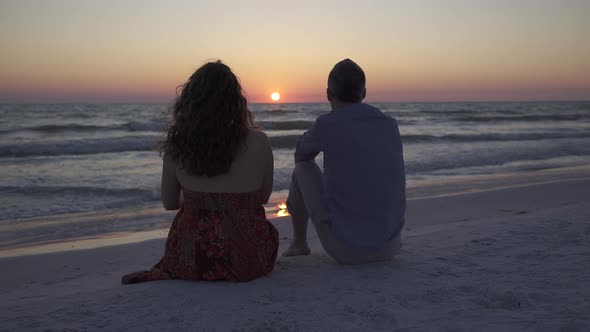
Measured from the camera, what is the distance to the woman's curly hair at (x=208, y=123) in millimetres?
2729

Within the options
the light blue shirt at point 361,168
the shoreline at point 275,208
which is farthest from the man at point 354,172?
the shoreline at point 275,208

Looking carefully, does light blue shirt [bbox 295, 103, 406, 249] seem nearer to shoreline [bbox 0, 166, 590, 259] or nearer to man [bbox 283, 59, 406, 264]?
man [bbox 283, 59, 406, 264]

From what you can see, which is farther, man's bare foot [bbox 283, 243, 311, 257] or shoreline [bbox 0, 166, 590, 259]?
shoreline [bbox 0, 166, 590, 259]

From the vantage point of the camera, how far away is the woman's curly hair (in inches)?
107

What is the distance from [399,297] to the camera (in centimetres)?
265

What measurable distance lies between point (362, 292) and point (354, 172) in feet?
2.10

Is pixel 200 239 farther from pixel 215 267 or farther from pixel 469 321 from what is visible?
pixel 469 321

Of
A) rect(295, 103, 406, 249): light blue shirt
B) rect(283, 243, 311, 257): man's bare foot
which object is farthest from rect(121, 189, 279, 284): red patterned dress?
rect(283, 243, 311, 257): man's bare foot

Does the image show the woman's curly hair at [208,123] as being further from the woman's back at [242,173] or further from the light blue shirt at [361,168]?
the light blue shirt at [361,168]

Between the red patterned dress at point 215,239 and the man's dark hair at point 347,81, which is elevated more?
the man's dark hair at point 347,81

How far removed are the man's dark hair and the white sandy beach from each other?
3.32 feet

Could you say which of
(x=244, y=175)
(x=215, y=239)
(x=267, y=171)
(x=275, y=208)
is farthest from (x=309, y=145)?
(x=275, y=208)

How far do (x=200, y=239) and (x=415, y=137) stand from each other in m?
18.5

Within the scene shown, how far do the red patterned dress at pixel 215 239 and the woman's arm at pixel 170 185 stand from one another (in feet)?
0.23
